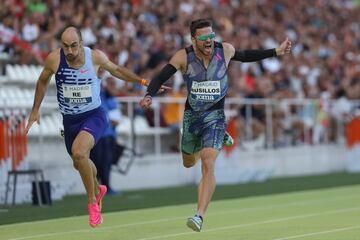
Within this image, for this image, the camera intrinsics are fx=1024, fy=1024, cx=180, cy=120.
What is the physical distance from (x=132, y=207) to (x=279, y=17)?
16619 mm

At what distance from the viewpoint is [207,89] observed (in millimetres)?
11117

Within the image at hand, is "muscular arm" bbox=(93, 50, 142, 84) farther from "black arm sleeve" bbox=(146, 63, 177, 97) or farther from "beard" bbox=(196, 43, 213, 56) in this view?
"beard" bbox=(196, 43, 213, 56)

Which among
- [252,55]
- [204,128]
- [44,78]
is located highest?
[252,55]

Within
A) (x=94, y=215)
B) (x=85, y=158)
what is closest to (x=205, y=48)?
(x=85, y=158)

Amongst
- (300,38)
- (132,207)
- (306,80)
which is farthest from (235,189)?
(300,38)

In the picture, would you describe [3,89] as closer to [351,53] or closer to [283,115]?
[283,115]

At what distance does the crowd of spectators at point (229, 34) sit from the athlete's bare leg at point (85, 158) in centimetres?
819

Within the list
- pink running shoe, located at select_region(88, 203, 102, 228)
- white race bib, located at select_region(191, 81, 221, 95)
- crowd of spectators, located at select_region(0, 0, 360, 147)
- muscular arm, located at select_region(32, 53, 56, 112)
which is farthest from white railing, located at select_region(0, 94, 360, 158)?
white race bib, located at select_region(191, 81, 221, 95)

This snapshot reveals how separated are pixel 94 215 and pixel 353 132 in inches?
636

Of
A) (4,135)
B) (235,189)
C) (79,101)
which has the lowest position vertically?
(235,189)

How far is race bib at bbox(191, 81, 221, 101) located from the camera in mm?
11125

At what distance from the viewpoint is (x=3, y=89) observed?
19.0m

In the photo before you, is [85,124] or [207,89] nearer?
[207,89]

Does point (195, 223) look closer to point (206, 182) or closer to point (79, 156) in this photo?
point (206, 182)
